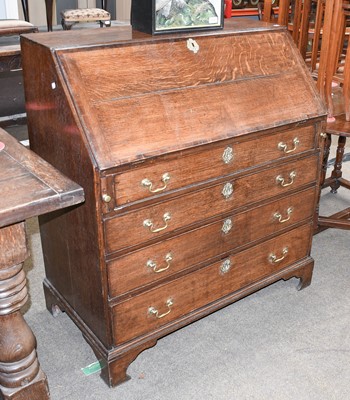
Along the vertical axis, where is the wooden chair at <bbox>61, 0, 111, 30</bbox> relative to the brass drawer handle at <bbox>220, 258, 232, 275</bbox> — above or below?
above

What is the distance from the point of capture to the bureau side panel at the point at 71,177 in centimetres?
172

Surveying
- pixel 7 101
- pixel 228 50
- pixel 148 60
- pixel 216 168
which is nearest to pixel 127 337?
pixel 216 168

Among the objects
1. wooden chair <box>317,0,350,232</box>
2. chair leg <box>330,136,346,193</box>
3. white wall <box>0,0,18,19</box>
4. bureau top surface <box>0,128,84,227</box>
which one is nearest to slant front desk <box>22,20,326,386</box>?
bureau top surface <box>0,128,84,227</box>

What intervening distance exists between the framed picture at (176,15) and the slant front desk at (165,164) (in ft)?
0.17

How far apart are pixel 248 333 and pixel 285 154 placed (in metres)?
0.82

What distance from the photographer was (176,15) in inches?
77.5

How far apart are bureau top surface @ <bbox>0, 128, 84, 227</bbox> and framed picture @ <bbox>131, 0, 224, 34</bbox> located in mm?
741

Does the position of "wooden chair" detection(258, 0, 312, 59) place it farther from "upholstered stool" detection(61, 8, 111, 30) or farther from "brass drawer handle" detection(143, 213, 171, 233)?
"upholstered stool" detection(61, 8, 111, 30)

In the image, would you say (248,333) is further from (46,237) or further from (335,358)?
(46,237)

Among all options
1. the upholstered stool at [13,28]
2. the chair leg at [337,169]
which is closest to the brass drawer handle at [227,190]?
the chair leg at [337,169]

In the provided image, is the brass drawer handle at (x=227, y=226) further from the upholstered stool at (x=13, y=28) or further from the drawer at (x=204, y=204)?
the upholstered stool at (x=13, y=28)

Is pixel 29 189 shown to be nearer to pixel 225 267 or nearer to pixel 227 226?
pixel 227 226

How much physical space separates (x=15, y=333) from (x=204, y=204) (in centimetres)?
83

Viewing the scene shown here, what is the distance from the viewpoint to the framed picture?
193 centimetres
